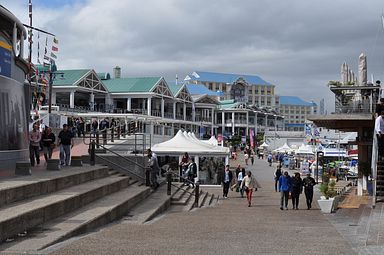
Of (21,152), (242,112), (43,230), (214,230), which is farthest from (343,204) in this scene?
(242,112)

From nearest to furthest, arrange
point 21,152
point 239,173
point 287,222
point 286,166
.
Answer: point 287,222 < point 21,152 < point 239,173 < point 286,166

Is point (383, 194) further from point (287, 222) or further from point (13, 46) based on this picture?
point (13, 46)

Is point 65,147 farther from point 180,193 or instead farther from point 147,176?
point 180,193

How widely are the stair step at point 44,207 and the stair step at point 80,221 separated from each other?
144 mm

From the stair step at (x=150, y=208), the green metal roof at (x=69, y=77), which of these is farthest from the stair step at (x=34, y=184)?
the green metal roof at (x=69, y=77)

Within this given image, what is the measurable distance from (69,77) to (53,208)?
5432 cm

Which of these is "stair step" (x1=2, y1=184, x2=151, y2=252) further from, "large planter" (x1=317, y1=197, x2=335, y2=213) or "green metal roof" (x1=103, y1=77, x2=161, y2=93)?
"green metal roof" (x1=103, y1=77, x2=161, y2=93)

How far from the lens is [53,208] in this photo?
10.8 metres

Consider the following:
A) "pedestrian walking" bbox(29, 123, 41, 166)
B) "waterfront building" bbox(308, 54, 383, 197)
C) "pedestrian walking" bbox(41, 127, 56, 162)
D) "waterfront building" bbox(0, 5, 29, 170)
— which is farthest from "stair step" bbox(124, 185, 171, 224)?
"waterfront building" bbox(308, 54, 383, 197)

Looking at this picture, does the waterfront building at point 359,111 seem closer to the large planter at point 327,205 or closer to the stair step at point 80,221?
the large planter at point 327,205

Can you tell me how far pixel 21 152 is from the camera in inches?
672

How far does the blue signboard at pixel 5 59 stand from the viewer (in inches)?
607

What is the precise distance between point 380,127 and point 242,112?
4055 inches

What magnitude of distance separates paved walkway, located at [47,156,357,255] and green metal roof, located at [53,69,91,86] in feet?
154
